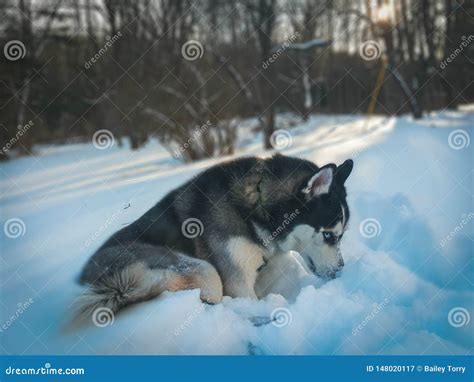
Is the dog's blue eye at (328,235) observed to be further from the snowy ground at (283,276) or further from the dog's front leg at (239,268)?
the dog's front leg at (239,268)

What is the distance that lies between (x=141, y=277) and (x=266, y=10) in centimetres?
218

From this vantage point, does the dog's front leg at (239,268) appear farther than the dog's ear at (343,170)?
No

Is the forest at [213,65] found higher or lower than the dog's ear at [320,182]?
higher

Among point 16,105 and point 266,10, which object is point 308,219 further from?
point 16,105

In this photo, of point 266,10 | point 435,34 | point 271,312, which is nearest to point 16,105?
point 266,10

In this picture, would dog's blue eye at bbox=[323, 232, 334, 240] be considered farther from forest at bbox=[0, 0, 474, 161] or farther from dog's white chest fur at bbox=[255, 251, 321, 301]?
forest at bbox=[0, 0, 474, 161]

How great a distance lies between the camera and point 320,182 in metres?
2.32

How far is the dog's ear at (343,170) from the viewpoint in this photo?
244cm

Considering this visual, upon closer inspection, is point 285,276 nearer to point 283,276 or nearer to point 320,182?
point 283,276

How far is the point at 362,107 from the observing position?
11.7 feet

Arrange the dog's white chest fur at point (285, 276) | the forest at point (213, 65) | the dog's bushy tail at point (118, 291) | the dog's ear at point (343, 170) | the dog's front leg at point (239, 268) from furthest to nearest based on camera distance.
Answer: the forest at point (213, 65)
the dog's white chest fur at point (285, 276)
the dog's ear at point (343, 170)
the dog's front leg at point (239, 268)
the dog's bushy tail at point (118, 291)

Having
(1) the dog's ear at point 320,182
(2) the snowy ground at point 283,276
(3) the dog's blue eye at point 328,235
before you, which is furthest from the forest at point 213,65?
(3) the dog's blue eye at point 328,235

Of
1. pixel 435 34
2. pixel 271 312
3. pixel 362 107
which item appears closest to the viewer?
pixel 271 312

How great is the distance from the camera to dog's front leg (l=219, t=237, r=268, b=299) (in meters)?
2.31
